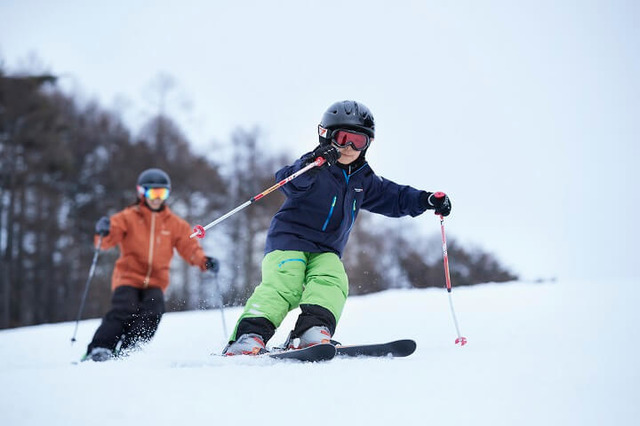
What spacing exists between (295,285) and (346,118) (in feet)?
4.04

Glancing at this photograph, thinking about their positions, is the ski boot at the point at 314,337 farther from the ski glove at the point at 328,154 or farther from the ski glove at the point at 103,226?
the ski glove at the point at 103,226

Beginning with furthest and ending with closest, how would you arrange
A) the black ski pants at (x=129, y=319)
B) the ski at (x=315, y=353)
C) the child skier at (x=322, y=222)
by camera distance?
1. the black ski pants at (x=129, y=319)
2. the child skier at (x=322, y=222)
3. the ski at (x=315, y=353)

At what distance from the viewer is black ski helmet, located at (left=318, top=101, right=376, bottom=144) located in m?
4.19

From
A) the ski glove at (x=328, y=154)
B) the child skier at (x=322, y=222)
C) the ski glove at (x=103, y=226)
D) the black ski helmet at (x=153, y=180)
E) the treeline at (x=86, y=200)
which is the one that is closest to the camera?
the child skier at (x=322, y=222)

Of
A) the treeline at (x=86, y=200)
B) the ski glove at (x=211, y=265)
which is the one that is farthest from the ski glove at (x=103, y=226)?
the treeline at (x=86, y=200)

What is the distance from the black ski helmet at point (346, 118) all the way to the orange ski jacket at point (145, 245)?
7.84ft

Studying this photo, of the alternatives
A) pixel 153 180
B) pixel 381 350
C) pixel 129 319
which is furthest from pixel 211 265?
pixel 381 350

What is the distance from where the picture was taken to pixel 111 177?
19.3 meters

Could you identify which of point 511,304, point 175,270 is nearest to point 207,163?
point 175,270

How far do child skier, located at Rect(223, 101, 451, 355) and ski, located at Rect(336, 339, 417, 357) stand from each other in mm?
274

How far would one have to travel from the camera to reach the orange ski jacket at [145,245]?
231 inches

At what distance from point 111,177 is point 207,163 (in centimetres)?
366

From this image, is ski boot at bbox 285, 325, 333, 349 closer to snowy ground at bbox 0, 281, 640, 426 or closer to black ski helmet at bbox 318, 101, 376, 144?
snowy ground at bbox 0, 281, 640, 426

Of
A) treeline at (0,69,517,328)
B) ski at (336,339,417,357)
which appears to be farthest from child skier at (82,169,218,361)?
treeline at (0,69,517,328)
